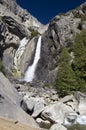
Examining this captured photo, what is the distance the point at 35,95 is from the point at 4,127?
157 ft

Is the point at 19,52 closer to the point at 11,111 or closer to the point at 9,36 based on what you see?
the point at 9,36

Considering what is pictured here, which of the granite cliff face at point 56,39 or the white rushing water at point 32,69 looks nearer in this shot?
the granite cliff face at point 56,39

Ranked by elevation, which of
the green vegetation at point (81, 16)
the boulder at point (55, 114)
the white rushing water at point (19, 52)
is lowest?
the boulder at point (55, 114)

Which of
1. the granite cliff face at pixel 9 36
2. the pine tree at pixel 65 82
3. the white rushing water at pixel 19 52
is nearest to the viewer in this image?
the pine tree at pixel 65 82

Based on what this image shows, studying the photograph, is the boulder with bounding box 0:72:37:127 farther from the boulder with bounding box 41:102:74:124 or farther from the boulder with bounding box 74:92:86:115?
the boulder with bounding box 74:92:86:115

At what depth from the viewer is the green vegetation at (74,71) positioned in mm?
68125

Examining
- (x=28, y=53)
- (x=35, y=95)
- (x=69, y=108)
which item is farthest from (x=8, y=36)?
(x=69, y=108)

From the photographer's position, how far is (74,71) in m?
79.3

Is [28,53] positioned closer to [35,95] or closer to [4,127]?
[35,95]

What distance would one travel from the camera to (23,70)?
4097 inches

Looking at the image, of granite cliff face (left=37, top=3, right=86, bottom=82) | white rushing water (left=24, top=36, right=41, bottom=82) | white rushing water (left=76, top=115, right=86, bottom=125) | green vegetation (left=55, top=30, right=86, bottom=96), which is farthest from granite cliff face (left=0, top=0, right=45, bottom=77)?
white rushing water (left=76, top=115, right=86, bottom=125)

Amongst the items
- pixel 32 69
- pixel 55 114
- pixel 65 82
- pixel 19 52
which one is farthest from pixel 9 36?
pixel 55 114

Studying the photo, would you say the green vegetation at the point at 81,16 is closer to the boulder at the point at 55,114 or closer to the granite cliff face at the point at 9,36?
the granite cliff face at the point at 9,36

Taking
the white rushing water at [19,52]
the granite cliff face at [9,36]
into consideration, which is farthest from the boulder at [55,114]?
the white rushing water at [19,52]
